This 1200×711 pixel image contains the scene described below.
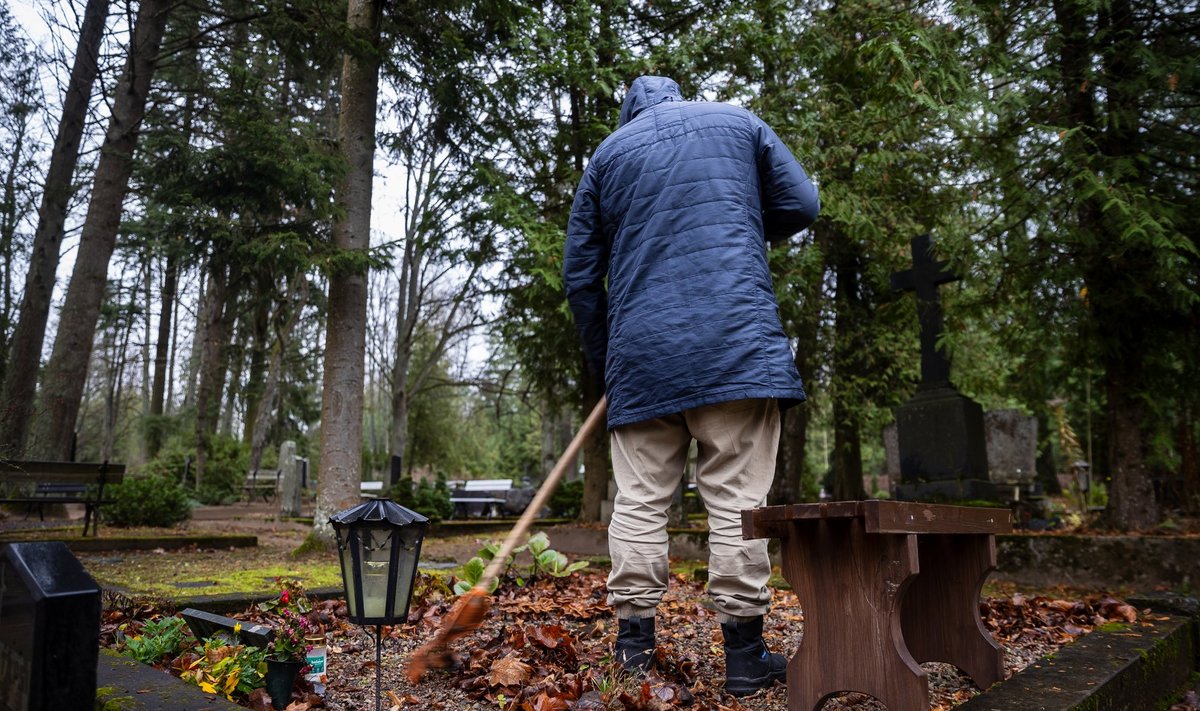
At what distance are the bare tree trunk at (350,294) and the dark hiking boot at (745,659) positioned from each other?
646 centimetres

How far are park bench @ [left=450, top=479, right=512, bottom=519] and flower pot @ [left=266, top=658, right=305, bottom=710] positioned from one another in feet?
46.3

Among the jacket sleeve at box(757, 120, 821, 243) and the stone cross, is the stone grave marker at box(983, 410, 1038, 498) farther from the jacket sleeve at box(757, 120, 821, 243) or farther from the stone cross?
the jacket sleeve at box(757, 120, 821, 243)

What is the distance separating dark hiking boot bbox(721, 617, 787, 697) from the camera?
249cm

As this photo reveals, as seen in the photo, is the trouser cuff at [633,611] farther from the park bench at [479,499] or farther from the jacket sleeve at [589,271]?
the park bench at [479,499]

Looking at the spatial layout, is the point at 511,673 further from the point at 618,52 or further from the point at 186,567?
the point at 618,52

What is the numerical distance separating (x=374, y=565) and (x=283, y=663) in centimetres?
44

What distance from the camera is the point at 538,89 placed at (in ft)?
32.0

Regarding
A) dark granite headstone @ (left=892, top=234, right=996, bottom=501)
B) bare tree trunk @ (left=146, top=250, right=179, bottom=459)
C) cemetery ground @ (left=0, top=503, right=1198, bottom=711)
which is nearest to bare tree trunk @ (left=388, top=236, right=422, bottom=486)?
bare tree trunk @ (left=146, top=250, right=179, bottom=459)

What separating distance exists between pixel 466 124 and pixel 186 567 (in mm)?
6002

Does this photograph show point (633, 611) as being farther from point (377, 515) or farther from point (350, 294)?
point (350, 294)

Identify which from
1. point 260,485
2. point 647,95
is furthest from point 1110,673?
point 260,485

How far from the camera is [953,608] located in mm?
2648

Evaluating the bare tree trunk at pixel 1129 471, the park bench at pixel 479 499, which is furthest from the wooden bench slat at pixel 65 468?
the bare tree trunk at pixel 1129 471

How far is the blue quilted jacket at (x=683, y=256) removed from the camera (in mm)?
2521
